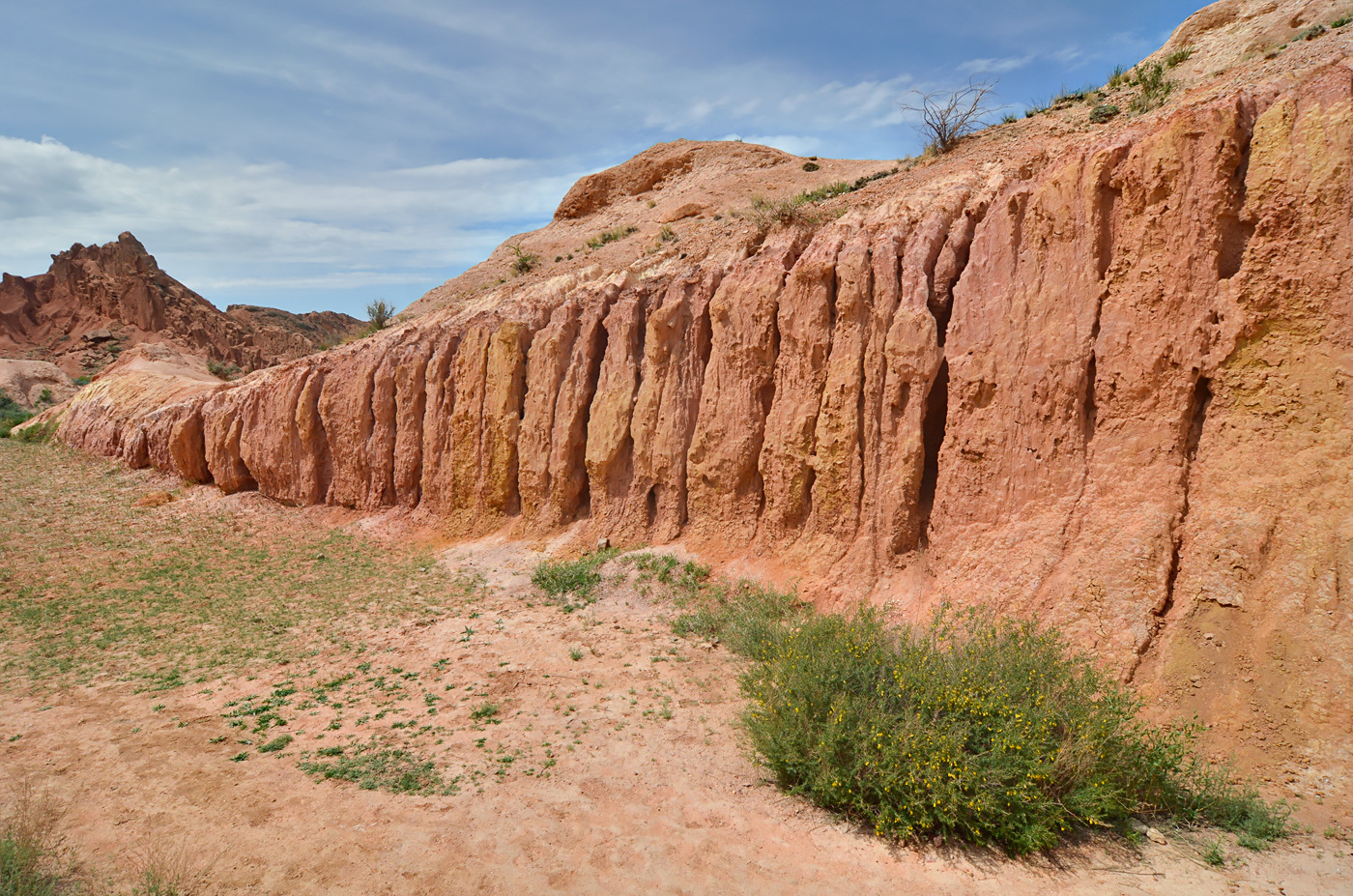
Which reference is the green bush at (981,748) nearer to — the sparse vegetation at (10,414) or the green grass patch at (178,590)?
the green grass patch at (178,590)

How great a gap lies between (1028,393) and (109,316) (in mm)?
58520

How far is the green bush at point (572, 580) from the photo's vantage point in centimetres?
1125

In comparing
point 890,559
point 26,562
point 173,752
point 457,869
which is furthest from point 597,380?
point 26,562

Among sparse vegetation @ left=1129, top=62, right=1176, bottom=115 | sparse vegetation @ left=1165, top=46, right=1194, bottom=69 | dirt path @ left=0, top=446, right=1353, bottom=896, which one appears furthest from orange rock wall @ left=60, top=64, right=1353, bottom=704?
sparse vegetation @ left=1165, top=46, right=1194, bottom=69

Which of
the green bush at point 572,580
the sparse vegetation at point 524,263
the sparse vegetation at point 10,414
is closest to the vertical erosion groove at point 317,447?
the sparse vegetation at point 524,263

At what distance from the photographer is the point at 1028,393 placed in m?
8.49

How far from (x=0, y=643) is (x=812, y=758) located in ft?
37.8

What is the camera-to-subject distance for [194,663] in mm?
9273

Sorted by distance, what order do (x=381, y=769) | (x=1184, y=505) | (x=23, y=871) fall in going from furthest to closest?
(x=1184, y=505) → (x=381, y=769) → (x=23, y=871)

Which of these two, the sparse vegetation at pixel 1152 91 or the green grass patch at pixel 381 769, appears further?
the sparse vegetation at pixel 1152 91

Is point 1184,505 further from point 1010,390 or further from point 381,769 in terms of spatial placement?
point 381,769

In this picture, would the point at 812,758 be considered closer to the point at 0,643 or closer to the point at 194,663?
the point at 194,663

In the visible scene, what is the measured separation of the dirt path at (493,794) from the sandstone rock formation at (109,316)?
42.9m

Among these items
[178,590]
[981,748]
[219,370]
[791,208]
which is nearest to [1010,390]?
[981,748]
